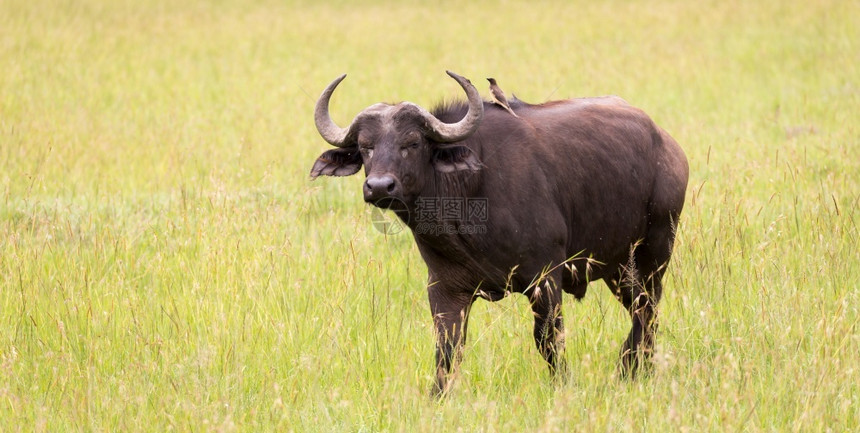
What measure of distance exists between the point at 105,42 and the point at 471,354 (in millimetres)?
13679

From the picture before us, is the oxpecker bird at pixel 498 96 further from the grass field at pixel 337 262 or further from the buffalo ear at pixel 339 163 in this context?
the grass field at pixel 337 262

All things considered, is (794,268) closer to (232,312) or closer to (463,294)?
(463,294)

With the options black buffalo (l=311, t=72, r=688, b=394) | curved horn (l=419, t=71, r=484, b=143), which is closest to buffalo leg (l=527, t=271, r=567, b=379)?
black buffalo (l=311, t=72, r=688, b=394)

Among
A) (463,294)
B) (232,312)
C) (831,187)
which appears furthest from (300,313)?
(831,187)

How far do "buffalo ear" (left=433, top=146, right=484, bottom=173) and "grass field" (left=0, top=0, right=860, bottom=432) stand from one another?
88cm

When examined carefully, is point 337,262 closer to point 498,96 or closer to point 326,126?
point 326,126

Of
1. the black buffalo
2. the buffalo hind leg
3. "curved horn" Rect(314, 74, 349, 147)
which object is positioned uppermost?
"curved horn" Rect(314, 74, 349, 147)

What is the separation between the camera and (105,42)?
17266 mm

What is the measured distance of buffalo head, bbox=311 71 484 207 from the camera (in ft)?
16.6

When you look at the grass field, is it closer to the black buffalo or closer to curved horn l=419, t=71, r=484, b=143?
the black buffalo

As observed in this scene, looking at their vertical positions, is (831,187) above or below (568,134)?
below

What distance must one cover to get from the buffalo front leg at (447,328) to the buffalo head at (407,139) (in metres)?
0.64

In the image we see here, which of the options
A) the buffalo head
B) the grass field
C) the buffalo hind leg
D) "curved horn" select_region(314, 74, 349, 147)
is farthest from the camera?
the buffalo hind leg

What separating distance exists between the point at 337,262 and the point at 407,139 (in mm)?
1706
